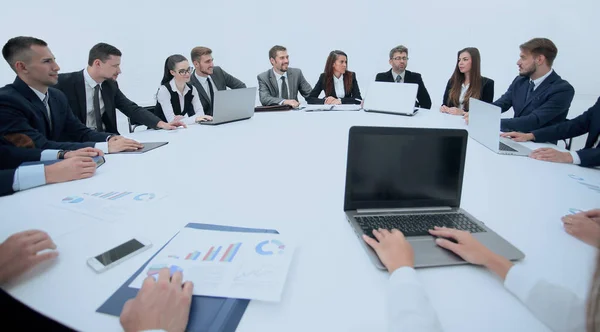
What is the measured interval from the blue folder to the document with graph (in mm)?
14

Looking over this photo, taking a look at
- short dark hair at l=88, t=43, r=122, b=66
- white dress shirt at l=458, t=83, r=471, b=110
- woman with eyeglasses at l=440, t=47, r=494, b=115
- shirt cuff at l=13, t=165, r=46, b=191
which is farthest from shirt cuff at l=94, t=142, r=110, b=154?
white dress shirt at l=458, t=83, r=471, b=110

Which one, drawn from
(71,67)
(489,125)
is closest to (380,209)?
(489,125)

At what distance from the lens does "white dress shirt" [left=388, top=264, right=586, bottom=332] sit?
24.7 inches

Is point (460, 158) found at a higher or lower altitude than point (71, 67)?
lower

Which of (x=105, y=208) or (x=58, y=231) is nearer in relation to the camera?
(x=58, y=231)

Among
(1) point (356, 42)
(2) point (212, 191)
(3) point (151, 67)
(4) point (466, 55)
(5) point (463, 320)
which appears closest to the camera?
(5) point (463, 320)

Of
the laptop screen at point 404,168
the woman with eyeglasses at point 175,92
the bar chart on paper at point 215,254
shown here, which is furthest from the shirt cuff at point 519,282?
the woman with eyeglasses at point 175,92

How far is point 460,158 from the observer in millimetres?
1071

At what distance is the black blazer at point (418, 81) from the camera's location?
4074mm

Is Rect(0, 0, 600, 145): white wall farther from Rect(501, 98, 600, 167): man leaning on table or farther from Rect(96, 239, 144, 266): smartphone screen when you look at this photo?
Rect(96, 239, 144, 266): smartphone screen

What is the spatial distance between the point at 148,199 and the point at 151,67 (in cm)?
353

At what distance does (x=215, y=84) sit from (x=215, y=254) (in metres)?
3.43

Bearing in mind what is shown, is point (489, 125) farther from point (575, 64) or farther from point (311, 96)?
point (575, 64)

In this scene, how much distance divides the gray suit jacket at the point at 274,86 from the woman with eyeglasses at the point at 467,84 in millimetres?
1869
